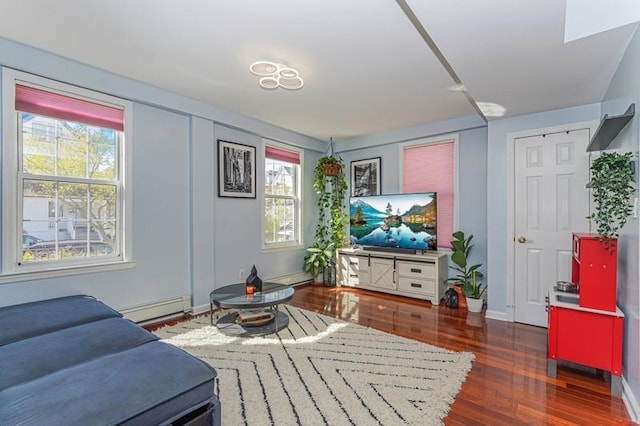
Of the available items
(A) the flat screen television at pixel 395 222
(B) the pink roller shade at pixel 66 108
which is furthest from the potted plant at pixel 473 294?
(B) the pink roller shade at pixel 66 108

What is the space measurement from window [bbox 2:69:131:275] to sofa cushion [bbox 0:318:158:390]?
47.3 inches

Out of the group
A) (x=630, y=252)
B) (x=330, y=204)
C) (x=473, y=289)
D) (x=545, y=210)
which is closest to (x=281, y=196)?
Answer: (x=330, y=204)

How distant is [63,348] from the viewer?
1578 mm

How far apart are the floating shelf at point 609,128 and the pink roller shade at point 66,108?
3960mm

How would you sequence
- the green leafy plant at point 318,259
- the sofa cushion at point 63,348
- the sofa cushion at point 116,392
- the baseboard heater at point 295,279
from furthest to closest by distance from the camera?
the green leafy plant at point 318,259
the baseboard heater at point 295,279
the sofa cushion at point 63,348
the sofa cushion at point 116,392

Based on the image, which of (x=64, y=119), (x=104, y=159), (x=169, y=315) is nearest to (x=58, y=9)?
(x=64, y=119)

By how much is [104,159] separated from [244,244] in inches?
73.4

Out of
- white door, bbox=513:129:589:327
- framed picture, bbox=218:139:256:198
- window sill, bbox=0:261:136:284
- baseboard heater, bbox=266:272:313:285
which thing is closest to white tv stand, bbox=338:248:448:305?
baseboard heater, bbox=266:272:313:285

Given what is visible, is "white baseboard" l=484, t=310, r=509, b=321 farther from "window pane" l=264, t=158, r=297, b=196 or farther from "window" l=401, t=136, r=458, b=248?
"window pane" l=264, t=158, r=297, b=196

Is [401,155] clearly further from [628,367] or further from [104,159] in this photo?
[104,159]

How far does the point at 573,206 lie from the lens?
307 centimetres

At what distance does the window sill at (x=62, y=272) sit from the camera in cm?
245

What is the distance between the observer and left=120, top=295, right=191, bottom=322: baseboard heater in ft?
10.2

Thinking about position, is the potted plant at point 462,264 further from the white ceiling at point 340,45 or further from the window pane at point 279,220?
the window pane at point 279,220
